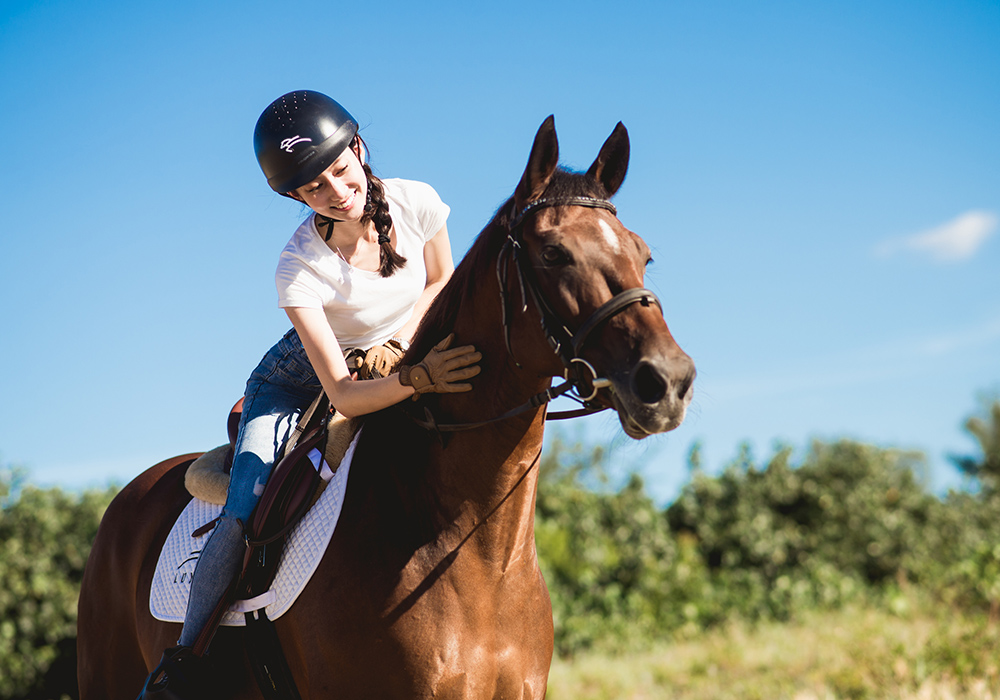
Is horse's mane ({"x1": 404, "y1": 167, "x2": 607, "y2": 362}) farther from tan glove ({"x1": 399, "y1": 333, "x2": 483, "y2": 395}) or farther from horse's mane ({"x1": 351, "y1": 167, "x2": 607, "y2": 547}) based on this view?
tan glove ({"x1": 399, "y1": 333, "x2": 483, "y2": 395})

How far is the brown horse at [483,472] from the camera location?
2512 mm

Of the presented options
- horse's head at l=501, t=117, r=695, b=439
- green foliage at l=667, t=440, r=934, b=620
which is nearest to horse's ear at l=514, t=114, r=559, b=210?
horse's head at l=501, t=117, r=695, b=439

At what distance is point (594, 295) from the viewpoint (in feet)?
8.08

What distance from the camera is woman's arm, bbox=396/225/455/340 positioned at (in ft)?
12.2

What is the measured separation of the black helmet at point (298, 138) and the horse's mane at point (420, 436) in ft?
2.50

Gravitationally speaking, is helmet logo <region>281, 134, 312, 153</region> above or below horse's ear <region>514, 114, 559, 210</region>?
above

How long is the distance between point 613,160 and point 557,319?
2.62ft

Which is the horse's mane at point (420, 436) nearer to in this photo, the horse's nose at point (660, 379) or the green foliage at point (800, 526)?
the horse's nose at point (660, 379)

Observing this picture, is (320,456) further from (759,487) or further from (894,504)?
(894,504)

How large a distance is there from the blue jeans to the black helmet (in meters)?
0.87

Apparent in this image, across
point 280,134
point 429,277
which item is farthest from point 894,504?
point 280,134

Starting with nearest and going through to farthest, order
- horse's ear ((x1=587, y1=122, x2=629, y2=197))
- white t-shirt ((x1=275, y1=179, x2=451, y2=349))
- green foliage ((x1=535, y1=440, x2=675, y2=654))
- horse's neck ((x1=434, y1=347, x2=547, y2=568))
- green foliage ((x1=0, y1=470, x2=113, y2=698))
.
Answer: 1. horse's neck ((x1=434, y1=347, x2=547, y2=568))
2. horse's ear ((x1=587, y1=122, x2=629, y2=197))
3. white t-shirt ((x1=275, y1=179, x2=451, y2=349))
4. green foliage ((x1=0, y1=470, x2=113, y2=698))
5. green foliage ((x1=535, y1=440, x2=675, y2=654))

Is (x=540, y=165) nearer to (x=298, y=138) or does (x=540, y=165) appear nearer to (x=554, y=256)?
(x=554, y=256)

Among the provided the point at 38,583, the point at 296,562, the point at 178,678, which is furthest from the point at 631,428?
the point at 38,583
